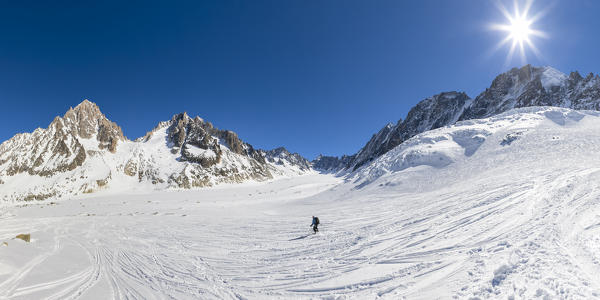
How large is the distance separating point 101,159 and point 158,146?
2732 centimetres

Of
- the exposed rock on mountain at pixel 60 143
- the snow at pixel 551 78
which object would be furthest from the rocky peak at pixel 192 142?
the snow at pixel 551 78

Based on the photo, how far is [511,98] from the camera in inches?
3733

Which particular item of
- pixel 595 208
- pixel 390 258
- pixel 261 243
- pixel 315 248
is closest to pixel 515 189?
pixel 595 208

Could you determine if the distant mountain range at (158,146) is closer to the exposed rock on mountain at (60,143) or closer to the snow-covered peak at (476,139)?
the exposed rock on mountain at (60,143)

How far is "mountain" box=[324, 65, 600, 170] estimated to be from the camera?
75.0 metres

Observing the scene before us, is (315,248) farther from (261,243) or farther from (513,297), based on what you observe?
(513,297)

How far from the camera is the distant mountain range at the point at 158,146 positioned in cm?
8194

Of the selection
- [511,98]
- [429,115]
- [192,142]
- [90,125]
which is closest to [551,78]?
[511,98]

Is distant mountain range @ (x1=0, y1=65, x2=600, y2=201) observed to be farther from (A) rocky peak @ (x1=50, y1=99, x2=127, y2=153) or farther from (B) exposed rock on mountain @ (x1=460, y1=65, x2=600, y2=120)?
(B) exposed rock on mountain @ (x1=460, y1=65, x2=600, y2=120)

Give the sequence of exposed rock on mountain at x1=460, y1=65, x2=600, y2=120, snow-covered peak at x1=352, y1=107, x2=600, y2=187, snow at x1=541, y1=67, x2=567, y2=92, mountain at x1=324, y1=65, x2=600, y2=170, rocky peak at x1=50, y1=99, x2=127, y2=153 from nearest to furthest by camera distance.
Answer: snow-covered peak at x1=352, y1=107, x2=600, y2=187
exposed rock on mountain at x1=460, y1=65, x2=600, y2=120
mountain at x1=324, y1=65, x2=600, y2=170
snow at x1=541, y1=67, x2=567, y2=92
rocky peak at x1=50, y1=99, x2=127, y2=153

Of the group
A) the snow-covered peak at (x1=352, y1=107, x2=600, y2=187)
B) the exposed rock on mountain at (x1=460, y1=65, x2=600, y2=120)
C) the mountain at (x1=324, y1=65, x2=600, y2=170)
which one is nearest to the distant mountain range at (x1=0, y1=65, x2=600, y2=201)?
the mountain at (x1=324, y1=65, x2=600, y2=170)

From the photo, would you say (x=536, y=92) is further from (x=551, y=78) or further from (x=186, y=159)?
(x=186, y=159)

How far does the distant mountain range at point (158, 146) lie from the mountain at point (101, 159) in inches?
12.2

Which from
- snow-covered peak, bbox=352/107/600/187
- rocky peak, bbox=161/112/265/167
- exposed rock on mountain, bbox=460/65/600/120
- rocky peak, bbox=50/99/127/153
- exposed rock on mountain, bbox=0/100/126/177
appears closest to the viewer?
snow-covered peak, bbox=352/107/600/187
